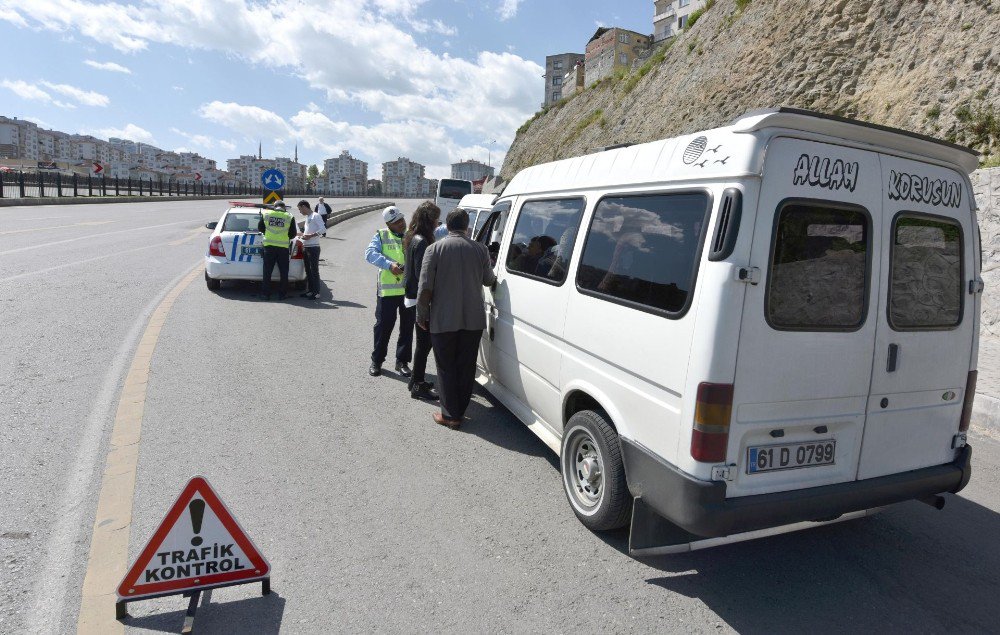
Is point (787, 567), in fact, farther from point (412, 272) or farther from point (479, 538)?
point (412, 272)

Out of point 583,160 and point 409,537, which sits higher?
point 583,160

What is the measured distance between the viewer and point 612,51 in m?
56.8

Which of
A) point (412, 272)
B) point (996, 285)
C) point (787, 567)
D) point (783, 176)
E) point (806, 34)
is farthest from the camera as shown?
point (806, 34)

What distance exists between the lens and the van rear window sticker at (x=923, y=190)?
121 inches

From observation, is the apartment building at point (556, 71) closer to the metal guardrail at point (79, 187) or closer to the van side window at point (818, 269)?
the metal guardrail at point (79, 187)

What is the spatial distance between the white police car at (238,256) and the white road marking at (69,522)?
499cm

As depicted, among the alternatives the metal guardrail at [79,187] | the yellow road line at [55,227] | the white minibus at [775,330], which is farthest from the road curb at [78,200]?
the white minibus at [775,330]

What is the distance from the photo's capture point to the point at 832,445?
302 cm

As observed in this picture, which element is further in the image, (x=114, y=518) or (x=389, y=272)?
(x=389, y=272)

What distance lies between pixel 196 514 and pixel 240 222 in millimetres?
9607

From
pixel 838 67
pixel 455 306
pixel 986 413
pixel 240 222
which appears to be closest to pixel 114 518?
pixel 455 306

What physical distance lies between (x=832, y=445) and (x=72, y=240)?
17819mm

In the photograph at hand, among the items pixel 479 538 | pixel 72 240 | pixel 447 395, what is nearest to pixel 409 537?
pixel 479 538

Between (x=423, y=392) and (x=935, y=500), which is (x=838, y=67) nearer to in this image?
(x=423, y=392)
